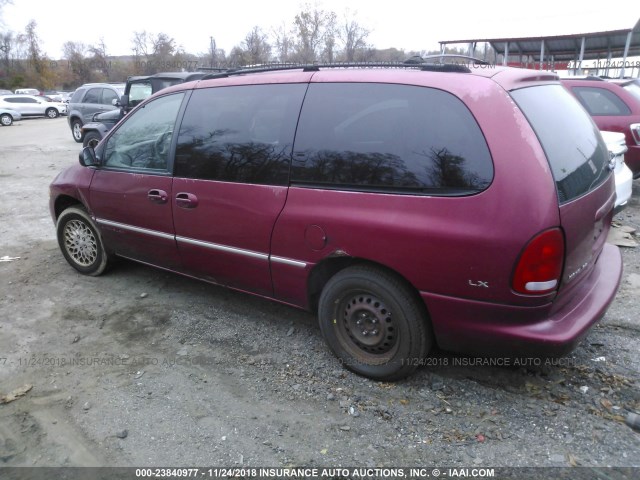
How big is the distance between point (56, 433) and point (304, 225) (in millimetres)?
1818

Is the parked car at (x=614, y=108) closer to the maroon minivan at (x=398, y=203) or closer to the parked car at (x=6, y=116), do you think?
the maroon minivan at (x=398, y=203)

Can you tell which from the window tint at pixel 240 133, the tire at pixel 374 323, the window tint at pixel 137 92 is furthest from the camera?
the window tint at pixel 137 92

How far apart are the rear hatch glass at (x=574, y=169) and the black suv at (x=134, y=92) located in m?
7.92

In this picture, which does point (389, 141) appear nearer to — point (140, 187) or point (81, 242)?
point (140, 187)

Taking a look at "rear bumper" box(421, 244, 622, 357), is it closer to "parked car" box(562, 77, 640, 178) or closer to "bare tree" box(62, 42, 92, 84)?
"parked car" box(562, 77, 640, 178)

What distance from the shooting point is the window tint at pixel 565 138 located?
2537mm

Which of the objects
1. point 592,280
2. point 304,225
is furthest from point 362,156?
point 592,280

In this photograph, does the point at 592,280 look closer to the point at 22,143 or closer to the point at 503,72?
the point at 503,72

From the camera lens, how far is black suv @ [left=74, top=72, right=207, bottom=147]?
10.2 metres

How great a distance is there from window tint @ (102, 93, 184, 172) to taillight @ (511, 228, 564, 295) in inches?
106

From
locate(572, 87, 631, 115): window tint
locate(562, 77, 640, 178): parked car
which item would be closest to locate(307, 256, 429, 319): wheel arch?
locate(562, 77, 640, 178): parked car

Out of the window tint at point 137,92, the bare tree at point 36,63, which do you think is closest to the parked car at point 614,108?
the window tint at point 137,92

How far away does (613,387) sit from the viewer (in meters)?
2.91

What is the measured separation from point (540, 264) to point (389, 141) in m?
1.03
